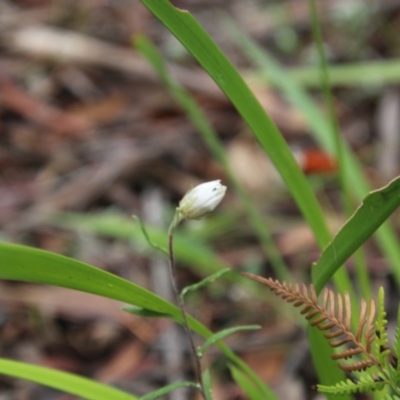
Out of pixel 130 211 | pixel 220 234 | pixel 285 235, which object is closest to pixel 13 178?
pixel 130 211

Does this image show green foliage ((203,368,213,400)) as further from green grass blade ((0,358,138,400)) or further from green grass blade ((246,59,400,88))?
green grass blade ((246,59,400,88))

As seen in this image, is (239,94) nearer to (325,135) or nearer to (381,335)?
(381,335)

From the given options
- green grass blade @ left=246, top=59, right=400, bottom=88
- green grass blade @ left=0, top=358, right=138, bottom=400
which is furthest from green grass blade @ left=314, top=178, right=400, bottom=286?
green grass blade @ left=246, top=59, right=400, bottom=88

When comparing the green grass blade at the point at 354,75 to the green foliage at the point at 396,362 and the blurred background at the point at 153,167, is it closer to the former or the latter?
the blurred background at the point at 153,167

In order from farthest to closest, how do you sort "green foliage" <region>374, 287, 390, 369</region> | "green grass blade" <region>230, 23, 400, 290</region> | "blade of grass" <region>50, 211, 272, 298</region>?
"blade of grass" <region>50, 211, 272, 298</region> < "green grass blade" <region>230, 23, 400, 290</region> < "green foliage" <region>374, 287, 390, 369</region>

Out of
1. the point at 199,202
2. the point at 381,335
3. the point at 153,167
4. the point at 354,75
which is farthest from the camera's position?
the point at 354,75

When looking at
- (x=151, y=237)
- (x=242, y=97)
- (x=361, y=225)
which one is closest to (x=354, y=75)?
(x=151, y=237)

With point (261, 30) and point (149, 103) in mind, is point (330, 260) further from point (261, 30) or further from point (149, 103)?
point (261, 30)
